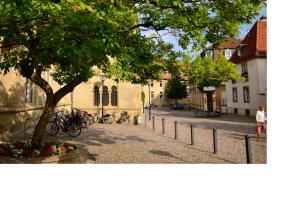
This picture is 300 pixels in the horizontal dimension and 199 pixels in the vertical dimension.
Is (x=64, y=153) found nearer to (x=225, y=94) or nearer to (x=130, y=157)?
(x=130, y=157)

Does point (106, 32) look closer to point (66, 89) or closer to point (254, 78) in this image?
point (66, 89)

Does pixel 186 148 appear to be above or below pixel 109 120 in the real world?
below

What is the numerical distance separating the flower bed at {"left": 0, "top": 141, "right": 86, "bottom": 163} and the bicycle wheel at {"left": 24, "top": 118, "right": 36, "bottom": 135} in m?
1.26

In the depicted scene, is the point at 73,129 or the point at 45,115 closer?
the point at 45,115

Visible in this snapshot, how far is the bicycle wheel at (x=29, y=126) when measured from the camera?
7.27m

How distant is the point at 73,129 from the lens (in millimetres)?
9664

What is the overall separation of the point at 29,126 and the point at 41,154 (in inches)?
101

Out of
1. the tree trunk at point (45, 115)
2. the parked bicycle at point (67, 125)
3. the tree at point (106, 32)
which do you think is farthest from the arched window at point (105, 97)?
the tree trunk at point (45, 115)

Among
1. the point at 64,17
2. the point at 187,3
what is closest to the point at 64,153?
the point at 64,17

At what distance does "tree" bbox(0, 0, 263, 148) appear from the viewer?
3822 millimetres

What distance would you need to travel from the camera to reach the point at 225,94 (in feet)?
33.2

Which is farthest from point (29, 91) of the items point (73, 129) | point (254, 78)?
point (254, 78)

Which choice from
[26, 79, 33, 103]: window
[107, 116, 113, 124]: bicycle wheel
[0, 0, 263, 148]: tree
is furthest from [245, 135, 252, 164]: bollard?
[107, 116, 113, 124]: bicycle wheel
